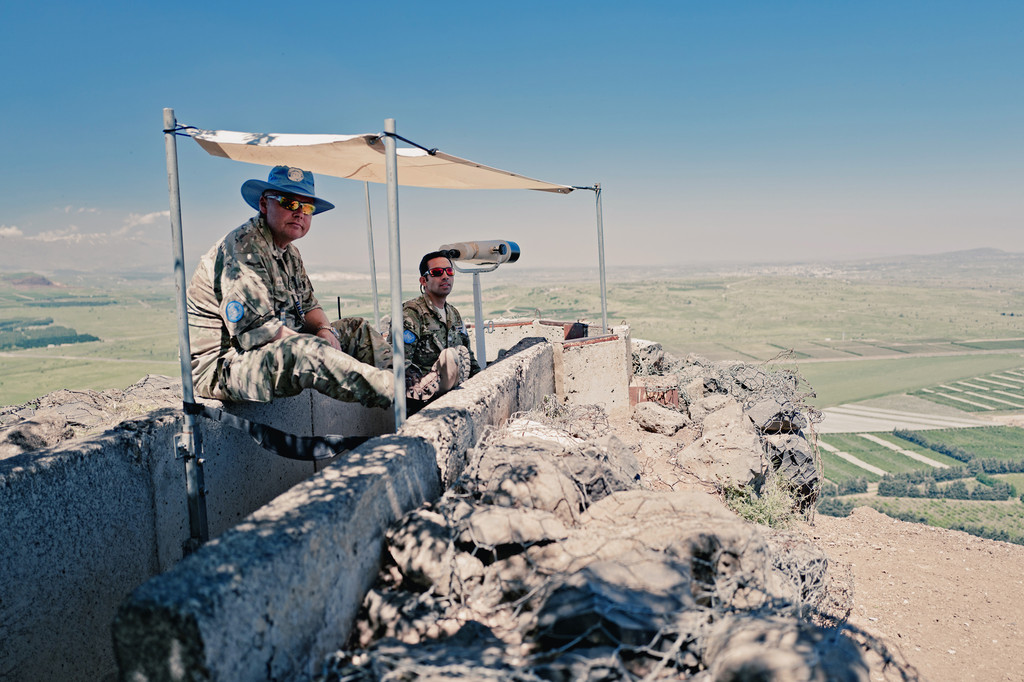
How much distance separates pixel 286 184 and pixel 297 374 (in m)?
1.27

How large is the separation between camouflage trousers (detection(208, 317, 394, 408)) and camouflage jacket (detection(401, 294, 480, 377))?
1920mm

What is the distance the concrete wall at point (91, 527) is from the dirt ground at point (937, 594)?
464 cm

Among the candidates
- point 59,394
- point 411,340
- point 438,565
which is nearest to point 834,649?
point 438,565

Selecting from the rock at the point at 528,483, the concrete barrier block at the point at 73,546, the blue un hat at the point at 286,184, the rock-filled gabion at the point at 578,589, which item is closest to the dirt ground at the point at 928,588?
the rock-filled gabion at the point at 578,589

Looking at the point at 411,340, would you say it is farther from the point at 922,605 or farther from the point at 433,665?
the point at 922,605

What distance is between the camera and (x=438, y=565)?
2.53 meters

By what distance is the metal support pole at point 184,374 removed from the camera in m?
3.29

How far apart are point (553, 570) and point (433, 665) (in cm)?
80

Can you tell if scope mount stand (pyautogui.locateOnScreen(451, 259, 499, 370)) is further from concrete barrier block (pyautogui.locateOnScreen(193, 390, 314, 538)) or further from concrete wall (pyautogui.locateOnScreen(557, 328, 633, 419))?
concrete wall (pyautogui.locateOnScreen(557, 328, 633, 419))

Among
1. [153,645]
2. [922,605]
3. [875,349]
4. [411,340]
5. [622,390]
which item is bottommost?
[875,349]

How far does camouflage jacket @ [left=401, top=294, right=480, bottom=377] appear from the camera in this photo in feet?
18.8

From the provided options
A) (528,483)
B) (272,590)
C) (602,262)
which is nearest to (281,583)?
→ (272,590)

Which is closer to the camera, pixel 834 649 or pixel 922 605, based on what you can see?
pixel 834 649

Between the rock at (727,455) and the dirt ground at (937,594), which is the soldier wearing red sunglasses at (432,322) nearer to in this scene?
the rock at (727,455)
